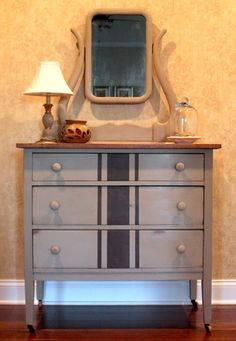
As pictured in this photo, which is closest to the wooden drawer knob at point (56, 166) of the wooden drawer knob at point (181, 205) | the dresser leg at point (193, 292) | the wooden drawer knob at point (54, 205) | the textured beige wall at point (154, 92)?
the wooden drawer knob at point (54, 205)

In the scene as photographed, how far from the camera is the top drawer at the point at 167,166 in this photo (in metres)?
2.17

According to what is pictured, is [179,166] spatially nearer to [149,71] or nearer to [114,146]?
[114,146]

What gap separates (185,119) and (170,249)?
861mm

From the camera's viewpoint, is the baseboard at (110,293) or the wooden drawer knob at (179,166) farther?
the baseboard at (110,293)

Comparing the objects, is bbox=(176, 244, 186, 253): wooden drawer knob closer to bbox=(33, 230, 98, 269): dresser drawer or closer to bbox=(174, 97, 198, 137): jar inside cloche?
bbox=(33, 230, 98, 269): dresser drawer

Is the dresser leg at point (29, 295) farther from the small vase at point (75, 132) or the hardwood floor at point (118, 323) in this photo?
the small vase at point (75, 132)

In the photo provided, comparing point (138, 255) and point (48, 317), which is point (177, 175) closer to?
point (138, 255)

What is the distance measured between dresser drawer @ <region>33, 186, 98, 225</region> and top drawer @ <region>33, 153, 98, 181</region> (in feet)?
0.19

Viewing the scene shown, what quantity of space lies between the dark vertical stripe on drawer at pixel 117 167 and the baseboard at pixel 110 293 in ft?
2.76

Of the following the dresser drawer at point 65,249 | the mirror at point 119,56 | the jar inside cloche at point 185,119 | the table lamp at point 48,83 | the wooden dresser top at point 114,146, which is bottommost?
the dresser drawer at point 65,249

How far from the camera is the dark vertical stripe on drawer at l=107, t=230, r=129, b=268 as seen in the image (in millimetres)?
2180

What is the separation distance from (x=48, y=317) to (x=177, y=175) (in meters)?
1.17

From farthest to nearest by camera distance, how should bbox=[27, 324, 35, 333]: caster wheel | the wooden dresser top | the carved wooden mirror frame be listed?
the carved wooden mirror frame, bbox=[27, 324, 35, 333]: caster wheel, the wooden dresser top

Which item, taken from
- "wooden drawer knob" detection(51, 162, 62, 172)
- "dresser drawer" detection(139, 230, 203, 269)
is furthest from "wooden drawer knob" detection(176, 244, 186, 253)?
"wooden drawer knob" detection(51, 162, 62, 172)
